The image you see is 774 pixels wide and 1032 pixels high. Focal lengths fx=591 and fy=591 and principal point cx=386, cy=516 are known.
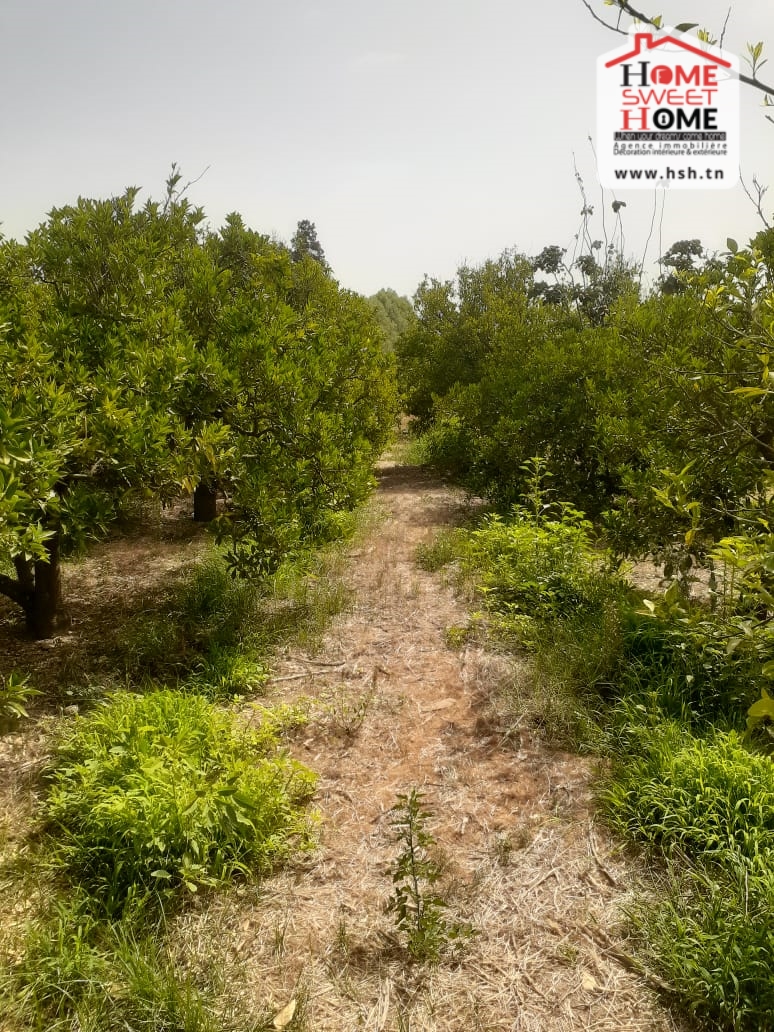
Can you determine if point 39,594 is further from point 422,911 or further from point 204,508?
point 422,911

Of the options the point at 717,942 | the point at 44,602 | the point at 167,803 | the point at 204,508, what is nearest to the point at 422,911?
the point at 717,942

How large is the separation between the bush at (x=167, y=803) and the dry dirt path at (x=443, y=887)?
0.20 m

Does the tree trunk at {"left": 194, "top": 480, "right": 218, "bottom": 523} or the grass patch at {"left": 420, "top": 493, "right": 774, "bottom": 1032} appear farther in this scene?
the tree trunk at {"left": 194, "top": 480, "right": 218, "bottom": 523}

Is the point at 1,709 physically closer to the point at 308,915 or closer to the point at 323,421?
the point at 308,915

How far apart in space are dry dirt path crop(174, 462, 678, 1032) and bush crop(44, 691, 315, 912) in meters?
0.20

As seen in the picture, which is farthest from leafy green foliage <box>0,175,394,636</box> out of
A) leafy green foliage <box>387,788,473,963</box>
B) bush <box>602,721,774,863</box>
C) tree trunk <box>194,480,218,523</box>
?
bush <box>602,721,774,863</box>

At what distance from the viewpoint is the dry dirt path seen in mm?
2299

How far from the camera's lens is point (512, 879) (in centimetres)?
284

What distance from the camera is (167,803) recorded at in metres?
2.89

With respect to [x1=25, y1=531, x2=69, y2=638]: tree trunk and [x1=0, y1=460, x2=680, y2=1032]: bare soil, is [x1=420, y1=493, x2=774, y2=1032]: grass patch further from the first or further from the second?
[x1=25, y1=531, x2=69, y2=638]: tree trunk

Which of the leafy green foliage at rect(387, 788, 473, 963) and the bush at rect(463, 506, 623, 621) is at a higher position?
the bush at rect(463, 506, 623, 621)

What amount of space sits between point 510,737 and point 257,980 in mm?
2079

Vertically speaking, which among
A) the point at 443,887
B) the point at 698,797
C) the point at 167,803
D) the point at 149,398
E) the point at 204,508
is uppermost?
the point at 149,398

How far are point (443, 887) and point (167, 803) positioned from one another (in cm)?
139
